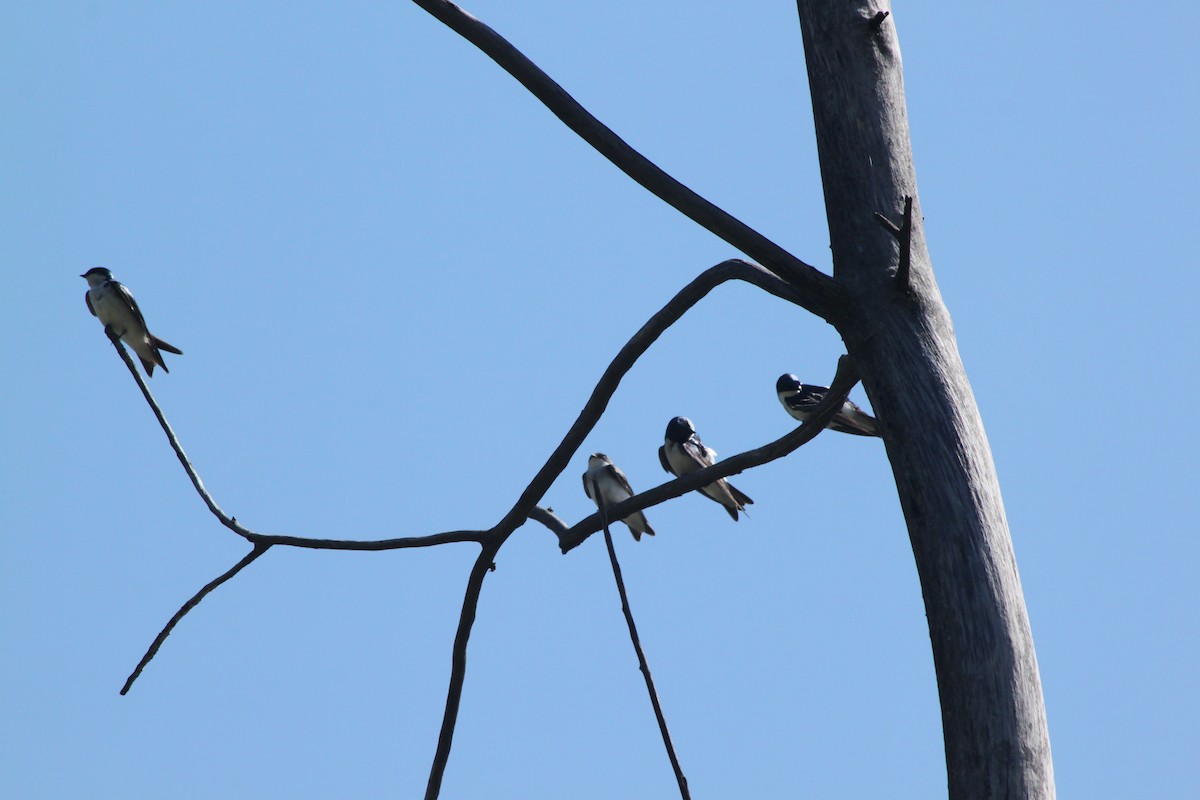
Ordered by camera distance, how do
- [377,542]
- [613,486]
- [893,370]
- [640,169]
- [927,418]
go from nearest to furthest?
[927,418] → [893,370] → [640,169] → [377,542] → [613,486]

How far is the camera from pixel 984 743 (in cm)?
245

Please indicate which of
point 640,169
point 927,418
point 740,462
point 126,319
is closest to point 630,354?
point 640,169

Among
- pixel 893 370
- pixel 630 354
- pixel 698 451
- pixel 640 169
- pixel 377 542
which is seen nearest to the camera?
pixel 893 370

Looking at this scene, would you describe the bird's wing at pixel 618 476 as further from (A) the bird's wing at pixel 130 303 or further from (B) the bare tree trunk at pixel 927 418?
(B) the bare tree trunk at pixel 927 418

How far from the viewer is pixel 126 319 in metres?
8.54

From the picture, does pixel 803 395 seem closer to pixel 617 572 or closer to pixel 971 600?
pixel 617 572

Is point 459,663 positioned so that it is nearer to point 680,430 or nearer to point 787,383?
point 680,430

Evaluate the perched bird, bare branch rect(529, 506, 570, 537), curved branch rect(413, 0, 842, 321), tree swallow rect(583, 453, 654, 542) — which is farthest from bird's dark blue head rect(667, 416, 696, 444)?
curved branch rect(413, 0, 842, 321)

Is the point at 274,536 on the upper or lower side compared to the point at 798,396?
lower

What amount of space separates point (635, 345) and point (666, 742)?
1122mm

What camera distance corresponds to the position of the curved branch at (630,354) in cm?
324

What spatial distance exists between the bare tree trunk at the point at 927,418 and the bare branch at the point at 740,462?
0.96 ft

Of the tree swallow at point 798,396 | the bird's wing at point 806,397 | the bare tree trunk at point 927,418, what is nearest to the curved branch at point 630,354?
the bare tree trunk at point 927,418

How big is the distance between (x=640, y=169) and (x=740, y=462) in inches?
51.2
